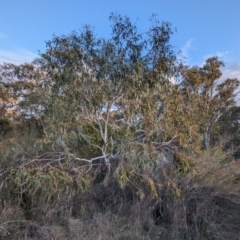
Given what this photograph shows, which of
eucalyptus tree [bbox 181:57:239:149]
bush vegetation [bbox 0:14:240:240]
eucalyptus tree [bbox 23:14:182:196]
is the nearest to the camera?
bush vegetation [bbox 0:14:240:240]

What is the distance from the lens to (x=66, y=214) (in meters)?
4.43

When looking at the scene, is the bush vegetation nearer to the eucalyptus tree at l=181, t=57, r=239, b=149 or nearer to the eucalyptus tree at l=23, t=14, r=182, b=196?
the eucalyptus tree at l=23, t=14, r=182, b=196

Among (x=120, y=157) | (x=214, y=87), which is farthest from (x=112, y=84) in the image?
(x=214, y=87)

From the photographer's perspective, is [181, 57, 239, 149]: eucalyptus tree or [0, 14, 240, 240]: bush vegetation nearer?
[0, 14, 240, 240]: bush vegetation

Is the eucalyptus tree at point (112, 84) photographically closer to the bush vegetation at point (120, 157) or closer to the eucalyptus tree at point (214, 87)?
the bush vegetation at point (120, 157)

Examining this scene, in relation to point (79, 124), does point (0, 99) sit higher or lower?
higher

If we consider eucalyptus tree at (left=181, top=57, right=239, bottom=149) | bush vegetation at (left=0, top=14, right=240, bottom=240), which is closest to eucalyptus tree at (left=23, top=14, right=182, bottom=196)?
bush vegetation at (left=0, top=14, right=240, bottom=240)

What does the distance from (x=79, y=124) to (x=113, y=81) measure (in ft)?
3.25

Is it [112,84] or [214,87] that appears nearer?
[112,84]

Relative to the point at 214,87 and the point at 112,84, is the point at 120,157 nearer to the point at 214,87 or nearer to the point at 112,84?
the point at 112,84

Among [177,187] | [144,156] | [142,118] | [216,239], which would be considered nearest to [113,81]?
[142,118]

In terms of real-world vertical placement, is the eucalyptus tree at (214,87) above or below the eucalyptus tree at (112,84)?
above

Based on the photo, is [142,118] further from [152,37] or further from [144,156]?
[152,37]

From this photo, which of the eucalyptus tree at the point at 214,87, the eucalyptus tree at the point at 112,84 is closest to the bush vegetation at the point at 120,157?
the eucalyptus tree at the point at 112,84
